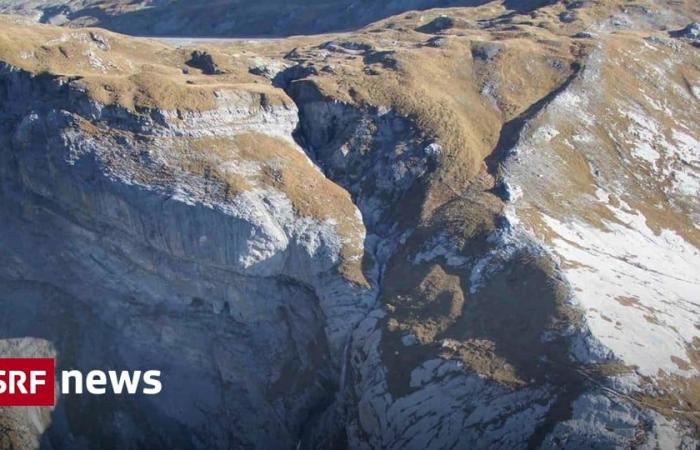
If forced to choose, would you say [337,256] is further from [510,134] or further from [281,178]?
[510,134]

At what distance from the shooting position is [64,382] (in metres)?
49.7

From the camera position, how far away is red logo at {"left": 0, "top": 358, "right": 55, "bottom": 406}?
4481 centimetres

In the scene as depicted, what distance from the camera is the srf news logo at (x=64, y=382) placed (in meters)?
47.0

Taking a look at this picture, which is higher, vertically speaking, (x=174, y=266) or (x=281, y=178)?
(x=281, y=178)

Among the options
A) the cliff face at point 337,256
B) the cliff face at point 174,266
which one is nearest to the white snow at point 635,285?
the cliff face at point 337,256

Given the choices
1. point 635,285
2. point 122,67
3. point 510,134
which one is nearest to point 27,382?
point 122,67

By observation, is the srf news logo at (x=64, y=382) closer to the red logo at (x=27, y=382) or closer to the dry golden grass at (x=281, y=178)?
the red logo at (x=27, y=382)

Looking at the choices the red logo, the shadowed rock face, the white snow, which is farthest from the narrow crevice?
the shadowed rock face

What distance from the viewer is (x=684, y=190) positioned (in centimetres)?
5916

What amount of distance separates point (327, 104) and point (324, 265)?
18285 millimetres

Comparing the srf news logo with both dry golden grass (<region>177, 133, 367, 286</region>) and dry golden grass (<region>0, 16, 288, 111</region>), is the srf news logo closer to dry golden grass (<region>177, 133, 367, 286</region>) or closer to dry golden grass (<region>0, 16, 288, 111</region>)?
dry golden grass (<region>177, 133, 367, 286</region>)

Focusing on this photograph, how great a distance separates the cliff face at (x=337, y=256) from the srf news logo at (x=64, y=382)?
2.91ft

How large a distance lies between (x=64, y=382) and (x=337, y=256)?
77.0ft

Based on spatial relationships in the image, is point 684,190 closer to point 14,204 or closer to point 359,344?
point 359,344
